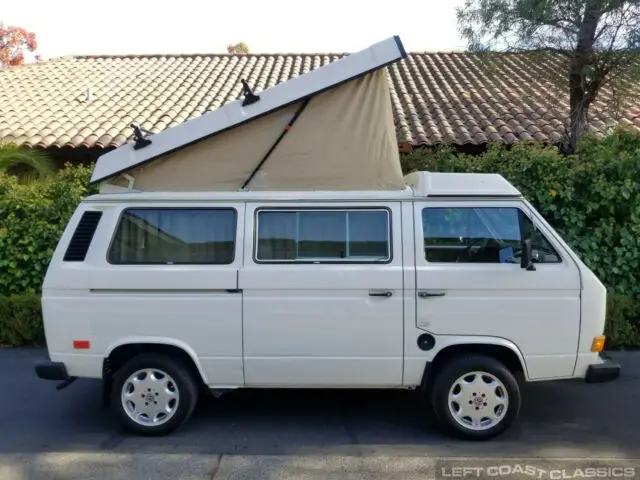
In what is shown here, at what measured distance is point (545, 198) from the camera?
7.57 metres

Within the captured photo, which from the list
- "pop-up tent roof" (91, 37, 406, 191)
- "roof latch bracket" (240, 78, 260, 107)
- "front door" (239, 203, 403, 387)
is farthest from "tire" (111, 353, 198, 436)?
"roof latch bracket" (240, 78, 260, 107)

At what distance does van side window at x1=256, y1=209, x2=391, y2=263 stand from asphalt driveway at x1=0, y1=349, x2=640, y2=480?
1.42 meters

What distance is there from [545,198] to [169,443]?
514 cm

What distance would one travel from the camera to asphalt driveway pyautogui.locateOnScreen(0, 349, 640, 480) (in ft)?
14.5

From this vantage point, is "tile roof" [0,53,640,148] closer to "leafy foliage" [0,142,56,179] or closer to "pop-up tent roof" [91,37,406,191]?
"leafy foliage" [0,142,56,179]

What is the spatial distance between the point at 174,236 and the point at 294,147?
45.9 inches

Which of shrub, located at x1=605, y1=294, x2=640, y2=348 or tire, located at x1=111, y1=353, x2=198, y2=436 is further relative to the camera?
shrub, located at x1=605, y1=294, x2=640, y2=348

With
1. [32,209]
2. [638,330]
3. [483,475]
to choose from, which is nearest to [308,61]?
[32,209]

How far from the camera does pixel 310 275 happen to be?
4.70m

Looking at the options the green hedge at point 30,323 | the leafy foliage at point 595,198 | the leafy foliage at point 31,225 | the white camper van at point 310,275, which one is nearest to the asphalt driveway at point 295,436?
the white camper van at point 310,275

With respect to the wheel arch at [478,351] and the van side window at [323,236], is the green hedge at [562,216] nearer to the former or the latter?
the wheel arch at [478,351]

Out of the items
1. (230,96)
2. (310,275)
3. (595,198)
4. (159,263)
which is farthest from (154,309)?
(230,96)

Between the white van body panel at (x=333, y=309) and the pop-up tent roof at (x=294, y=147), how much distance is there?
0.22m

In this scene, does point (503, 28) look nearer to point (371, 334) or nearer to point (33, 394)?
point (371, 334)
